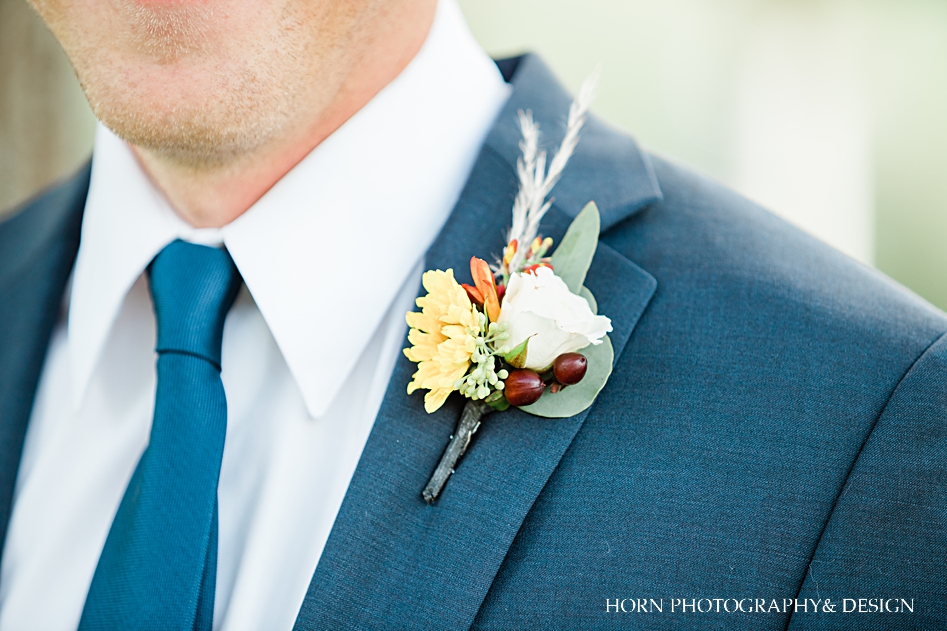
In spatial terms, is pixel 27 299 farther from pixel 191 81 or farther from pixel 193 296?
pixel 191 81

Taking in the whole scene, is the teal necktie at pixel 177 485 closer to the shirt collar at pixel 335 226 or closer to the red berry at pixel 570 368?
the shirt collar at pixel 335 226

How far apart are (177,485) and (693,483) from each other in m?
0.70

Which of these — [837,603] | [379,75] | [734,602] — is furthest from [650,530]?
[379,75]

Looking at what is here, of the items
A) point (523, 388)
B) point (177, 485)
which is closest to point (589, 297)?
point (523, 388)

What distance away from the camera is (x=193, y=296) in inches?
42.5

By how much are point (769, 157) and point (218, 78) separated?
3428mm

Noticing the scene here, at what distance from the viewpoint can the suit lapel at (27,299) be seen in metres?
1.18

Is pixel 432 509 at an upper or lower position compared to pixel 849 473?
lower

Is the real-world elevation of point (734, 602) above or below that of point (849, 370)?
below

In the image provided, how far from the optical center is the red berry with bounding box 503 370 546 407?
0.90 meters

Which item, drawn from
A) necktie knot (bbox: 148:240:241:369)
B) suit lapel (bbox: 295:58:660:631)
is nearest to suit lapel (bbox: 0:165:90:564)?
necktie knot (bbox: 148:240:241:369)

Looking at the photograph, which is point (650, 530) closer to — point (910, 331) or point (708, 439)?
point (708, 439)

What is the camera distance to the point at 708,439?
36.3 inches

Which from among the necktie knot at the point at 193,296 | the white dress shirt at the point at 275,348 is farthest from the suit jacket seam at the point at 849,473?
the necktie knot at the point at 193,296
